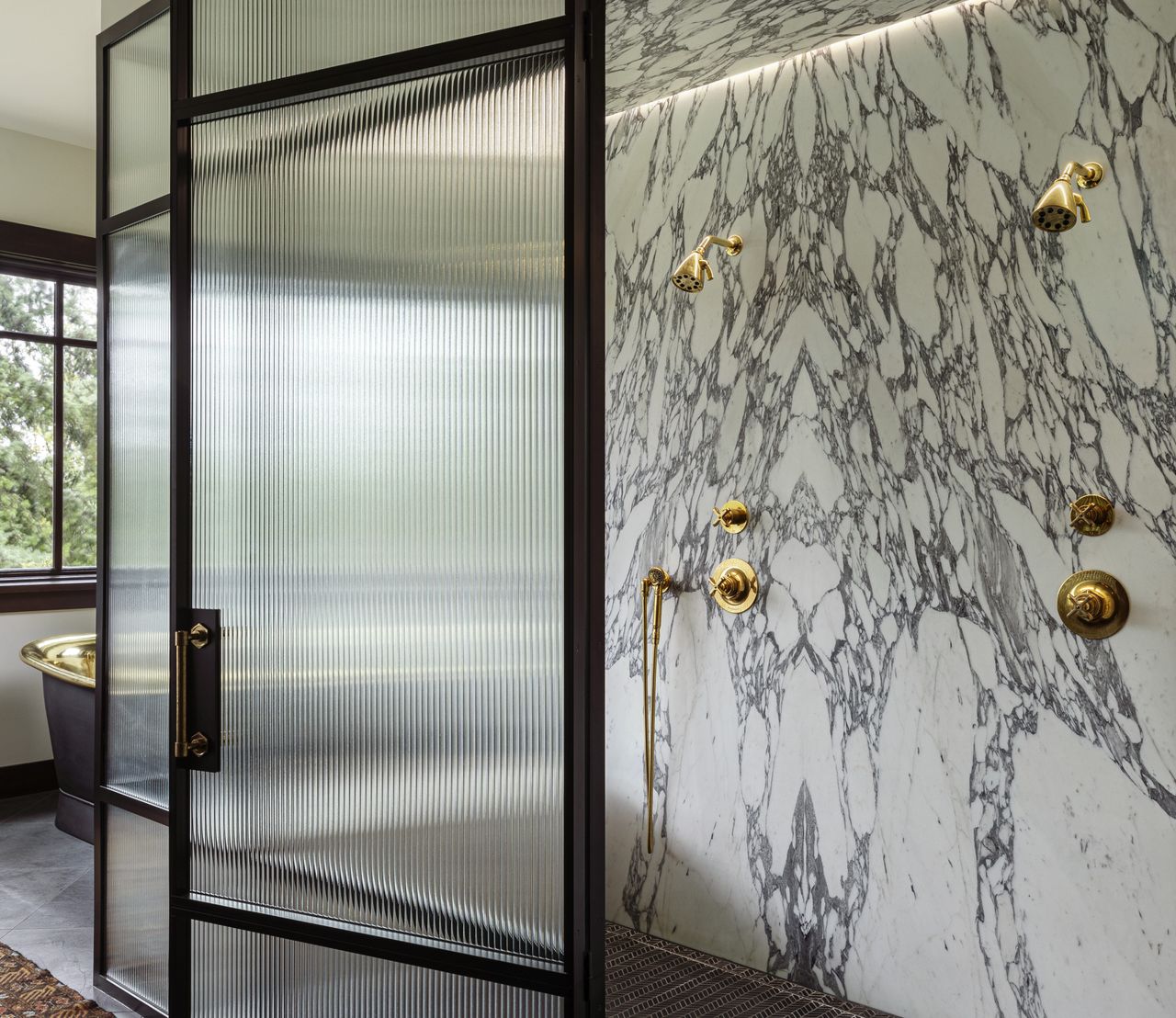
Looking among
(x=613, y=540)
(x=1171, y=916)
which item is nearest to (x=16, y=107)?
(x=613, y=540)

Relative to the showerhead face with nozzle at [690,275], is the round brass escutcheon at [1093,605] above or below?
below

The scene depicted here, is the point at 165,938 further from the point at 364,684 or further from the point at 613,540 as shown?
the point at 613,540

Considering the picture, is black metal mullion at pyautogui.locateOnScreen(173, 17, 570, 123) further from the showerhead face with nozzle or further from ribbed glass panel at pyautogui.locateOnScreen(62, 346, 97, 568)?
ribbed glass panel at pyautogui.locateOnScreen(62, 346, 97, 568)

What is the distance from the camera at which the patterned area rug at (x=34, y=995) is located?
8.39 feet

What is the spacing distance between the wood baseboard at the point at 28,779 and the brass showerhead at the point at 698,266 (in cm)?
367

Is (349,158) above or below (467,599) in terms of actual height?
above

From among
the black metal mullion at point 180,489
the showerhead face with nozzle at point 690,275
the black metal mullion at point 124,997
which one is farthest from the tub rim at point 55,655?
the showerhead face with nozzle at point 690,275

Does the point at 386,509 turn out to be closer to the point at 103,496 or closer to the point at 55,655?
the point at 103,496

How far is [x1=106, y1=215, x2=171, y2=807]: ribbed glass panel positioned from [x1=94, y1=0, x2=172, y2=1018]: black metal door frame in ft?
0.05

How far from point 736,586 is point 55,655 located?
127 inches

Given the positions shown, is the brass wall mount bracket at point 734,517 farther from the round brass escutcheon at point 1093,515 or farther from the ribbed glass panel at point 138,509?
the ribbed glass panel at point 138,509

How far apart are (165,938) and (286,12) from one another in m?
2.19

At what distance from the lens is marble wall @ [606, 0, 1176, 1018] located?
85.3 inches

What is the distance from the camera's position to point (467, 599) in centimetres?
181
